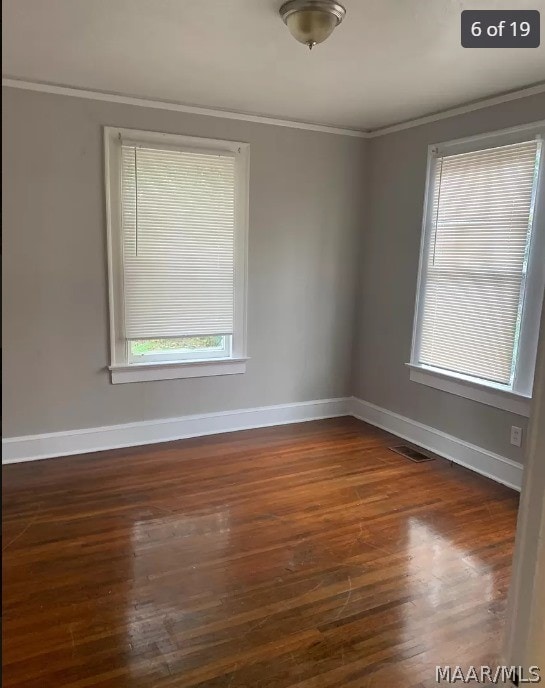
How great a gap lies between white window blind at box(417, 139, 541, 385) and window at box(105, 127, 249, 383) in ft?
4.72

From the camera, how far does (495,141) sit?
3430mm

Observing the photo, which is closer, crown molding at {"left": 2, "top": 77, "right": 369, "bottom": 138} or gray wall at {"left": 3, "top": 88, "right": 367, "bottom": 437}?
crown molding at {"left": 2, "top": 77, "right": 369, "bottom": 138}

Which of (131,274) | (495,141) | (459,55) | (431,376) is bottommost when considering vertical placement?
(431,376)

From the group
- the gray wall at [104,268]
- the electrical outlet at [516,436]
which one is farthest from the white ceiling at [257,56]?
the electrical outlet at [516,436]

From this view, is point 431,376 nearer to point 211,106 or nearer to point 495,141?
point 495,141

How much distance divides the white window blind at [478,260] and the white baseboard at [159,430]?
1.13m

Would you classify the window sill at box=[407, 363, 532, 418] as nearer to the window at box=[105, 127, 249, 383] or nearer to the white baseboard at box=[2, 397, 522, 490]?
the white baseboard at box=[2, 397, 522, 490]

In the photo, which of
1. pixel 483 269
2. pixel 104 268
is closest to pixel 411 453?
pixel 483 269

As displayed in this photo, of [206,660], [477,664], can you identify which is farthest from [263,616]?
[477,664]

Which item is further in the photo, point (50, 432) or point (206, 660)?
point (50, 432)

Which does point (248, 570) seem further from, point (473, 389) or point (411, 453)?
point (473, 389)

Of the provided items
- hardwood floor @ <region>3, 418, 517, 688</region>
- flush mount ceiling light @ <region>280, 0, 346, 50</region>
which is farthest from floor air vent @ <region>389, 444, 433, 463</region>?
flush mount ceiling light @ <region>280, 0, 346, 50</region>

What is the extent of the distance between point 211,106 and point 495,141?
1.95 meters

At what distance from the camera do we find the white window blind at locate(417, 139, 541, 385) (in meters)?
3.32
